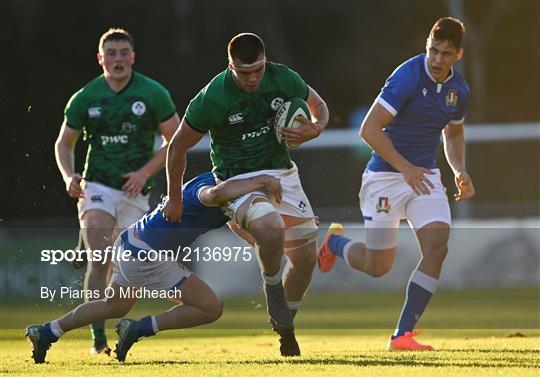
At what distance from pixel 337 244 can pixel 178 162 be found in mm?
2900

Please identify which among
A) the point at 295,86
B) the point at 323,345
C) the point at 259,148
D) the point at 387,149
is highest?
the point at 295,86

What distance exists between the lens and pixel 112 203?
11.4 meters

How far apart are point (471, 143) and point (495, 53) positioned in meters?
13.9

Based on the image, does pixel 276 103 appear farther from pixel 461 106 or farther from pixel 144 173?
pixel 144 173

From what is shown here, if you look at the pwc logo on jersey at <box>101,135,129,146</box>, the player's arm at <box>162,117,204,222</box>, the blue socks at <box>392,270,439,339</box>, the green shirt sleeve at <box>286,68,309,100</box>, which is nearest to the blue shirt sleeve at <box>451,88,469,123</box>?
the blue socks at <box>392,270,439,339</box>

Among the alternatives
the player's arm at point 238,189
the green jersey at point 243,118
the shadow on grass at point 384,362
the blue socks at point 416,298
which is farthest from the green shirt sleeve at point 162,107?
the blue socks at point 416,298

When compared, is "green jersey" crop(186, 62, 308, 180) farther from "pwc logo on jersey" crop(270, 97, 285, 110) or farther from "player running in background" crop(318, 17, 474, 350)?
"player running in background" crop(318, 17, 474, 350)

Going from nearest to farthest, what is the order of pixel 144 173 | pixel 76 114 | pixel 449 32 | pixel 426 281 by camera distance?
pixel 449 32
pixel 426 281
pixel 144 173
pixel 76 114

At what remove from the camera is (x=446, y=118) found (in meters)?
10.6

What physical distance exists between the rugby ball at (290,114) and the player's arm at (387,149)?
0.92 m

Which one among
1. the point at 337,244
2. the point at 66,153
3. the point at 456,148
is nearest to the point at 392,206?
the point at 456,148

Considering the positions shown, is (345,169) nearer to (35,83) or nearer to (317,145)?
(317,145)

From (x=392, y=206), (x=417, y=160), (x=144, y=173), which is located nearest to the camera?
(x=417, y=160)

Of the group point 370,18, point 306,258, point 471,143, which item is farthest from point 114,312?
point 370,18
